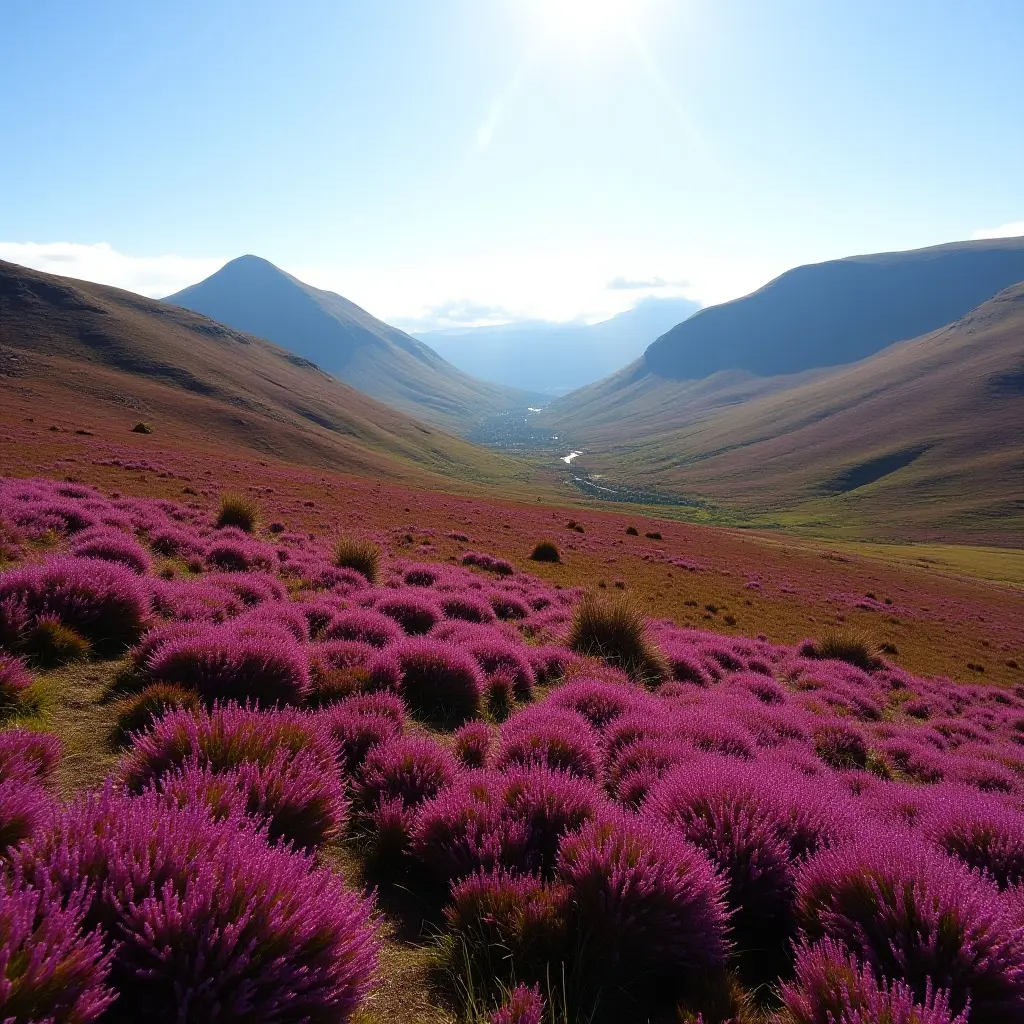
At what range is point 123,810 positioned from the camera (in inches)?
103

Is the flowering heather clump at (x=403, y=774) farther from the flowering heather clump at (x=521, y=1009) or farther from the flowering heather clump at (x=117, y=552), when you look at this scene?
the flowering heather clump at (x=117, y=552)

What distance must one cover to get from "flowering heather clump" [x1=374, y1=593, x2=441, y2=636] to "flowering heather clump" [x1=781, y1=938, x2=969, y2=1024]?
8089mm

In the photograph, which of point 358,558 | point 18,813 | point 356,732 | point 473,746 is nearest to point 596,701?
point 473,746

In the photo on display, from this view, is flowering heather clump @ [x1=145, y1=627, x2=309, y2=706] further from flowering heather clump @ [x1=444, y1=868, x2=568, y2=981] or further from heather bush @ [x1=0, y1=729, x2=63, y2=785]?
flowering heather clump @ [x1=444, y1=868, x2=568, y2=981]

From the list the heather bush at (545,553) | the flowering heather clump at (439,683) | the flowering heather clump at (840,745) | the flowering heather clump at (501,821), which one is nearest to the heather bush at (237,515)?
the flowering heather clump at (439,683)

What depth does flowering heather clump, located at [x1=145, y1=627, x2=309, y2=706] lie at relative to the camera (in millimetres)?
5617

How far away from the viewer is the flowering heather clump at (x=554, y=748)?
5.31 metres

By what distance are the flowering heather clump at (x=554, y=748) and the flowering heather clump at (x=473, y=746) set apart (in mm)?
191

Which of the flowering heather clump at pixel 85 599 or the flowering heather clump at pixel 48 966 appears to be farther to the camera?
the flowering heather clump at pixel 85 599

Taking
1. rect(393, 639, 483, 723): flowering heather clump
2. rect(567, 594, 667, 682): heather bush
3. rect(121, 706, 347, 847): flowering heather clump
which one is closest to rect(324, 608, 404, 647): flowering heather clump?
rect(393, 639, 483, 723): flowering heather clump

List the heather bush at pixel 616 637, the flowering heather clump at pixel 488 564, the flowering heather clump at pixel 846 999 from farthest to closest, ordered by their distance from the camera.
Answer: the flowering heather clump at pixel 488 564
the heather bush at pixel 616 637
the flowering heather clump at pixel 846 999

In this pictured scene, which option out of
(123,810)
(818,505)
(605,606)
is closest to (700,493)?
(818,505)

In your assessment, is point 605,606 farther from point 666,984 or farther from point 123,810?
point 123,810

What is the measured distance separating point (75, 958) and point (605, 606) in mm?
11339
